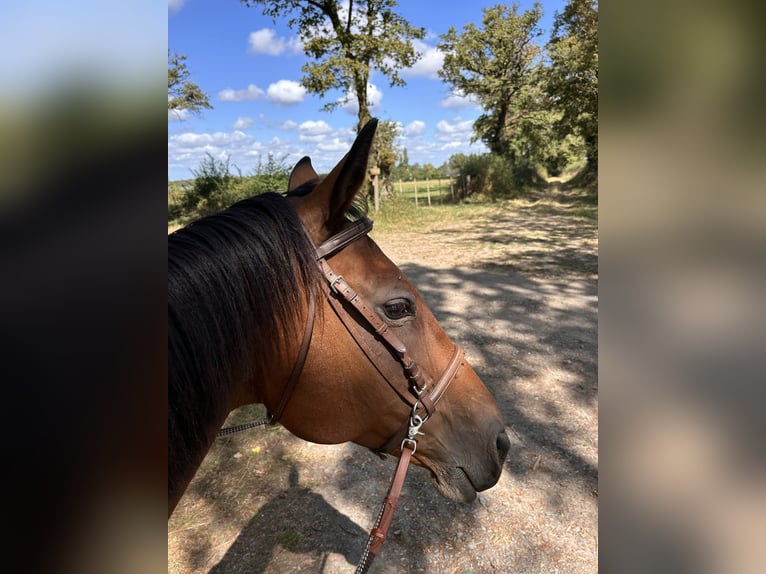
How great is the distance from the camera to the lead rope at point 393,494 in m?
1.30

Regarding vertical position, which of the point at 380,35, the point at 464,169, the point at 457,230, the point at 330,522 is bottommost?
the point at 330,522

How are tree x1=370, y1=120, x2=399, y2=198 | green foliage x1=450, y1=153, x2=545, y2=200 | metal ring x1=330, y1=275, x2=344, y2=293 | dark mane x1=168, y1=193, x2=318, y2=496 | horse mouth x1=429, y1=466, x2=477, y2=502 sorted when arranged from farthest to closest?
green foliage x1=450, y1=153, x2=545, y2=200, tree x1=370, y1=120, x2=399, y2=198, horse mouth x1=429, y1=466, x2=477, y2=502, metal ring x1=330, y1=275, x2=344, y2=293, dark mane x1=168, y1=193, x2=318, y2=496

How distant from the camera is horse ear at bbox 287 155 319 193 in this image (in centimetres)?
171

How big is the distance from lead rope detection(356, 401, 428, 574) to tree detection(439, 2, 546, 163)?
97.5 feet

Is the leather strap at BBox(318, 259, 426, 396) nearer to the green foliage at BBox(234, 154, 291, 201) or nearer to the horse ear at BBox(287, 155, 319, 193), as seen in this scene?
the horse ear at BBox(287, 155, 319, 193)

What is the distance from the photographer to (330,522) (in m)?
2.63

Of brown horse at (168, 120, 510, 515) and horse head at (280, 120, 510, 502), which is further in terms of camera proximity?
horse head at (280, 120, 510, 502)

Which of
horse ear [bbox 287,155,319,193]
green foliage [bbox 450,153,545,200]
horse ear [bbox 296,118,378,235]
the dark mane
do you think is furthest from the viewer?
green foliage [bbox 450,153,545,200]

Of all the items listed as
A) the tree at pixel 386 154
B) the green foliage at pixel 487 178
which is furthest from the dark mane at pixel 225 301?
the green foliage at pixel 487 178

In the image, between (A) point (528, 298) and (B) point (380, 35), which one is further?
(B) point (380, 35)

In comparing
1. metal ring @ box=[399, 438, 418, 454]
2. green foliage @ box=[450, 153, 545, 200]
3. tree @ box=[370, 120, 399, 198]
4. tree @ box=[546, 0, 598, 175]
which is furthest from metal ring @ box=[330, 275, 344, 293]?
green foliage @ box=[450, 153, 545, 200]
